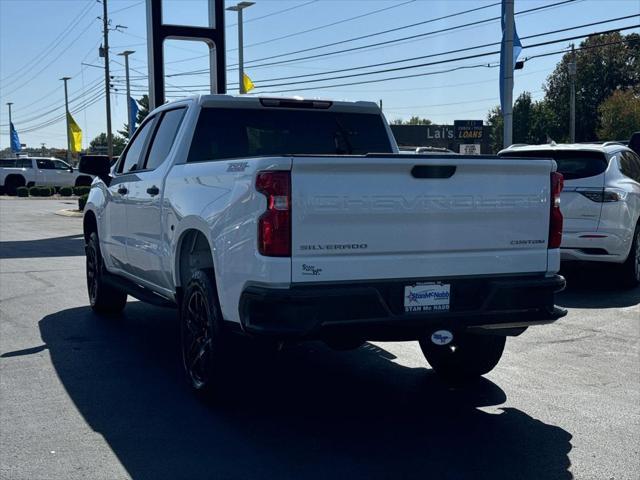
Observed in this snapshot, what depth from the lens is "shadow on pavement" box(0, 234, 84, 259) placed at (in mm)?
14875

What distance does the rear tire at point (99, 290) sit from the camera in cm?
842

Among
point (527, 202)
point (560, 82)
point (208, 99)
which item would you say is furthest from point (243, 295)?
point (560, 82)

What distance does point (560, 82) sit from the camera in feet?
265

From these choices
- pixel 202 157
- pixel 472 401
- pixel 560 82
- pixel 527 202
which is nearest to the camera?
pixel 527 202

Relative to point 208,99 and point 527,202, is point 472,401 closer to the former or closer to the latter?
point 527,202

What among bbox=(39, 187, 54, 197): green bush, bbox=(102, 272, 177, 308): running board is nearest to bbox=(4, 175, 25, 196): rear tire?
bbox=(39, 187, 54, 197): green bush

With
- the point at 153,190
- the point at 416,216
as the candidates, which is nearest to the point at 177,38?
the point at 153,190

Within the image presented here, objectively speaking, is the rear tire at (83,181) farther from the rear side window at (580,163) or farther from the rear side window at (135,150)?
the rear side window at (135,150)

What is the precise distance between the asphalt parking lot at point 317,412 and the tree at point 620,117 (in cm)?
5693

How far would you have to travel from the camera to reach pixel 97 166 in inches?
319

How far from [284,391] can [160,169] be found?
208 cm

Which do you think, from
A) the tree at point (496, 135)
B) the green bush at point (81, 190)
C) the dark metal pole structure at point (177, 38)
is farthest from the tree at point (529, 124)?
the dark metal pole structure at point (177, 38)

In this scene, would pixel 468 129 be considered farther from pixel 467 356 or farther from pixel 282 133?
pixel 467 356

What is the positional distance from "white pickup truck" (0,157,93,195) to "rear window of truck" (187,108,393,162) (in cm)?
3957
